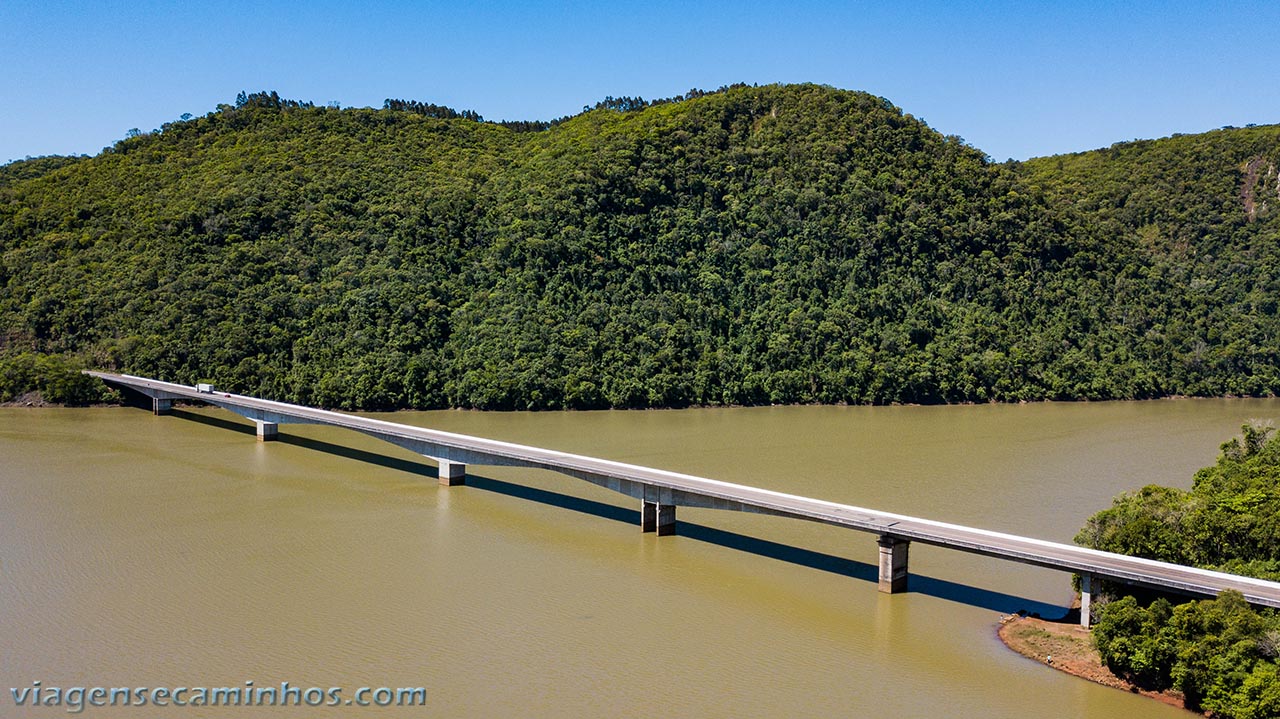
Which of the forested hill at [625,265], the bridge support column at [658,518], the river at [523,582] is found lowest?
the river at [523,582]

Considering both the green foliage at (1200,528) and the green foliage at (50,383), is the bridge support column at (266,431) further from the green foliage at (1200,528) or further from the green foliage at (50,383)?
the green foliage at (1200,528)

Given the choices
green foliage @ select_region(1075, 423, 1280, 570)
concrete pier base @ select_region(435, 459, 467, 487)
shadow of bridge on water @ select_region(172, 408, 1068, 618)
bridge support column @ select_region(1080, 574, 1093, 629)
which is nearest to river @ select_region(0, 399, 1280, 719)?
shadow of bridge on water @ select_region(172, 408, 1068, 618)

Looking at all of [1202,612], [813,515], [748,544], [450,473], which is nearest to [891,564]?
[813,515]

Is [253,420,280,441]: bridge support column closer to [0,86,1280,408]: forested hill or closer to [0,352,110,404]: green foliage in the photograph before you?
[0,86,1280,408]: forested hill

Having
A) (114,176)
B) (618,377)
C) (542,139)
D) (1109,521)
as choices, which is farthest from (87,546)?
(542,139)

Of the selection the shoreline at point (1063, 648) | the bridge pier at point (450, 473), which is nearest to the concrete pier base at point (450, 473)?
the bridge pier at point (450, 473)
